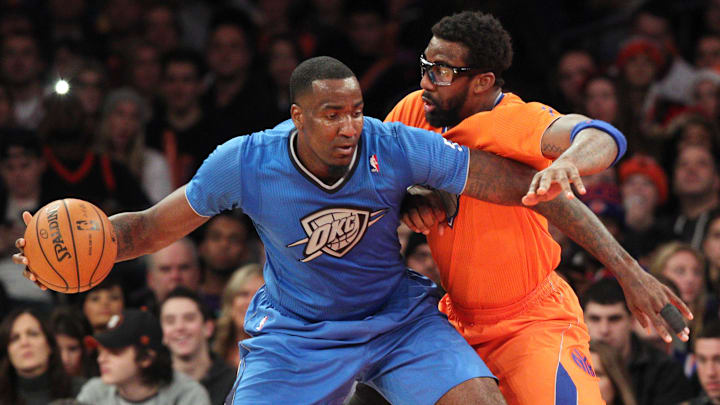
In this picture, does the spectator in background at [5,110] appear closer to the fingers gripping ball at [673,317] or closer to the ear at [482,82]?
the ear at [482,82]

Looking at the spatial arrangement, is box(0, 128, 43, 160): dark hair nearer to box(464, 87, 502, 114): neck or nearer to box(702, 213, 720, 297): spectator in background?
box(464, 87, 502, 114): neck

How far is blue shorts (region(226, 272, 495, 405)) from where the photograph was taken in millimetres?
4527

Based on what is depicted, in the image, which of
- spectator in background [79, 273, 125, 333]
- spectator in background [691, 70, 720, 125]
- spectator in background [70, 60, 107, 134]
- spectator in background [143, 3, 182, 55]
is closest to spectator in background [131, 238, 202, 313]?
spectator in background [79, 273, 125, 333]

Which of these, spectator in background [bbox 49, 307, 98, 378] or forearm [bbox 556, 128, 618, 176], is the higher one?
forearm [bbox 556, 128, 618, 176]

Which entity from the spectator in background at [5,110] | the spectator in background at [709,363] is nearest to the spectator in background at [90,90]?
the spectator in background at [5,110]

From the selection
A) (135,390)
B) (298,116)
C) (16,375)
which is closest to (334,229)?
(298,116)

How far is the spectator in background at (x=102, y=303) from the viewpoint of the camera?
310 inches

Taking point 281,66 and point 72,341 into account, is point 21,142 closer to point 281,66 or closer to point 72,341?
point 72,341

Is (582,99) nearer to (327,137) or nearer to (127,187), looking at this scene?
(127,187)

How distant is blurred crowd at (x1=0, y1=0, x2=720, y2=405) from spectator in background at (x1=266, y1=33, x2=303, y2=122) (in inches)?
0.8

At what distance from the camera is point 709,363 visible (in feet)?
21.6

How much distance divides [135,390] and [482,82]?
3.26 meters

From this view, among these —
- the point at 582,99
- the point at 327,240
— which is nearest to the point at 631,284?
the point at 327,240

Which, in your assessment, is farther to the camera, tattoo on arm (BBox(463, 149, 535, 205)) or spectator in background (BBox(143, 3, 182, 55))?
spectator in background (BBox(143, 3, 182, 55))
